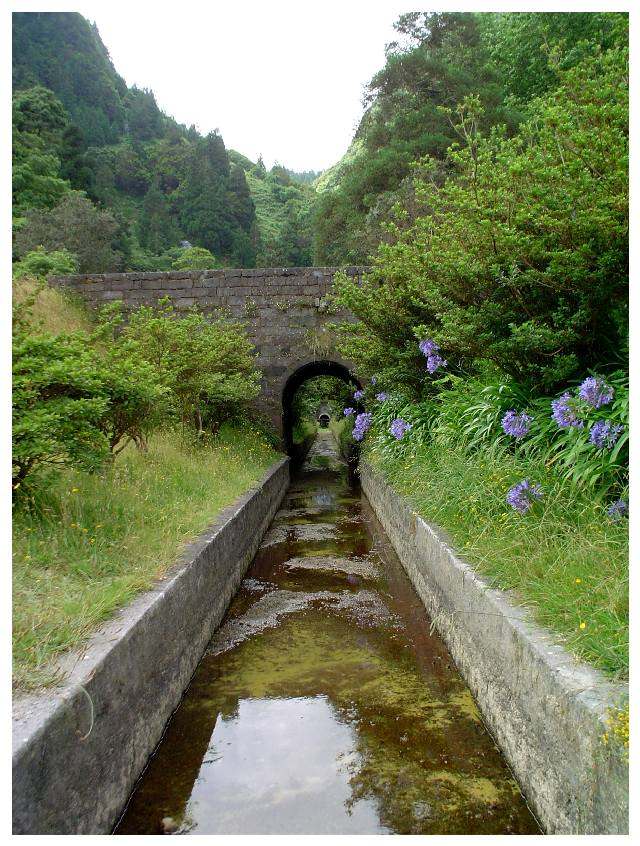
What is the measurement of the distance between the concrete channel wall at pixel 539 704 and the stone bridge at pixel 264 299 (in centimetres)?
917

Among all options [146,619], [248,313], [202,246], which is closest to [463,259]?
[146,619]

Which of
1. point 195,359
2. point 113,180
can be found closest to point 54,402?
point 195,359

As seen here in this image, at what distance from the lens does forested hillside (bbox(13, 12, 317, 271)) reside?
94.0 ft

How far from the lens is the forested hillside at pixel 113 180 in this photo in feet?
94.0

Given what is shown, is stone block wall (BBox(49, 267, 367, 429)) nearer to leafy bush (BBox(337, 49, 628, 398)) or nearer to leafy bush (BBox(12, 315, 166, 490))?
→ leafy bush (BBox(337, 49, 628, 398))

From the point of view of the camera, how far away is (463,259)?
15.9 ft

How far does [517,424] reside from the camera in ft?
15.2

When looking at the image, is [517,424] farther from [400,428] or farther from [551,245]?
[400,428]

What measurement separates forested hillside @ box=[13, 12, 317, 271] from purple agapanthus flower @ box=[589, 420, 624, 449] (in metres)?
25.2

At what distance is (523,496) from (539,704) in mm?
1594

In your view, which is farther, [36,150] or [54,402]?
[36,150]

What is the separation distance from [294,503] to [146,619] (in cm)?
830

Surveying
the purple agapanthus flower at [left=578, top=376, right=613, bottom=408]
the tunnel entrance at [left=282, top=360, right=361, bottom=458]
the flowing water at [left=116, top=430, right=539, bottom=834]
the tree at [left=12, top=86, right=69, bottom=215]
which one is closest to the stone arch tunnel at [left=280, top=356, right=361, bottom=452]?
the tunnel entrance at [left=282, top=360, right=361, bottom=458]

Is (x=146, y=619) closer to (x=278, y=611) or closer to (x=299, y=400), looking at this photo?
(x=278, y=611)
